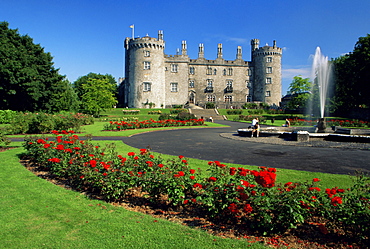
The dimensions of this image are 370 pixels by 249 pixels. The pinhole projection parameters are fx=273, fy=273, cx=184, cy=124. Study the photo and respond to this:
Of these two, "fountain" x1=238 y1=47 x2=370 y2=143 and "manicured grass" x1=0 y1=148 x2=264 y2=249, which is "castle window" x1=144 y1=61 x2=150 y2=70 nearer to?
"fountain" x1=238 y1=47 x2=370 y2=143

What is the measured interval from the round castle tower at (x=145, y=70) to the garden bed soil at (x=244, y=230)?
183 feet

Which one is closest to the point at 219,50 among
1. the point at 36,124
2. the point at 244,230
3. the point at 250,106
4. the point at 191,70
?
the point at 191,70

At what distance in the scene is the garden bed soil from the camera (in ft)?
15.2

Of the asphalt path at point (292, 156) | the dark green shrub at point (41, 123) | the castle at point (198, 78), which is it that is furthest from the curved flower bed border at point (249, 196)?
the castle at point (198, 78)

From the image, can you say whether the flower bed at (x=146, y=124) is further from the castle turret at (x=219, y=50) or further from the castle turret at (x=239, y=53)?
the castle turret at (x=239, y=53)

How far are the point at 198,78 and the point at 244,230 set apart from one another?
216 feet

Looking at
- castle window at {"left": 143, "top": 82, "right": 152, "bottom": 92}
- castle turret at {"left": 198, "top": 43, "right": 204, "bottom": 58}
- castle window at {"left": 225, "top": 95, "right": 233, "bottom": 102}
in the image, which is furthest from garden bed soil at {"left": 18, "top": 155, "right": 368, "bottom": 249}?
castle window at {"left": 225, "top": 95, "right": 233, "bottom": 102}

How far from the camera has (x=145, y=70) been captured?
61219 mm

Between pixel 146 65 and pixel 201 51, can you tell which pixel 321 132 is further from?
pixel 201 51

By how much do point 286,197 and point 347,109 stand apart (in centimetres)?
5581

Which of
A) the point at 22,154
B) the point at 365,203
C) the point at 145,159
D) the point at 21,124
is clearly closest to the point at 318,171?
the point at 365,203

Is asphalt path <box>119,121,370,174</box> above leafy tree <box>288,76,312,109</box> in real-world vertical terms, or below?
below

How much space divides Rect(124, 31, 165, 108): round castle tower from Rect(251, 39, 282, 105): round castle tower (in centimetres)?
2520

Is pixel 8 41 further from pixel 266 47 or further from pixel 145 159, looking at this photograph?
pixel 266 47
